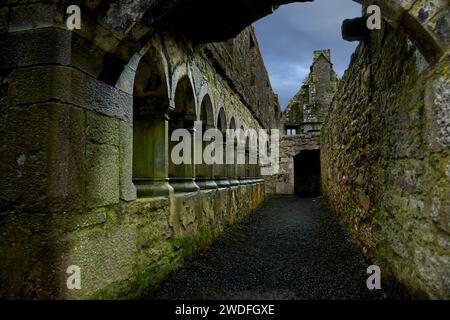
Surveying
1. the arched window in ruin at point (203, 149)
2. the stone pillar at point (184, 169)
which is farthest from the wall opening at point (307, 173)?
the stone pillar at point (184, 169)

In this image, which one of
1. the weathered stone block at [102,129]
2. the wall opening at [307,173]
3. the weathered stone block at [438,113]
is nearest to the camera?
the weathered stone block at [438,113]

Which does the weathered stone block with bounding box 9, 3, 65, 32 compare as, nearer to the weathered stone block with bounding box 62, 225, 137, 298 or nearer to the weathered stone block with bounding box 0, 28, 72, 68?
the weathered stone block with bounding box 0, 28, 72, 68

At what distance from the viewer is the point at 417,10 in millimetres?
1622

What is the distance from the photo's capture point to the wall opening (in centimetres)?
1612

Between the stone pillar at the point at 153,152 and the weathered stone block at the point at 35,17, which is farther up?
the weathered stone block at the point at 35,17

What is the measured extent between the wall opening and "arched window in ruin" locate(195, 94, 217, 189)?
11.8 meters

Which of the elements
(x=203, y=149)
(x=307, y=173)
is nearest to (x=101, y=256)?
(x=203, y=149)

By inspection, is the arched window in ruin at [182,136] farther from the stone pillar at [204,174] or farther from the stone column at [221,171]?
the stone column at [221,171]

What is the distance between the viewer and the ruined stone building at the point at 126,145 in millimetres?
1684

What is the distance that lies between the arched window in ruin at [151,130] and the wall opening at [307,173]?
44.6 ft

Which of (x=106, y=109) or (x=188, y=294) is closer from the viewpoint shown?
(x=106, y=109)
